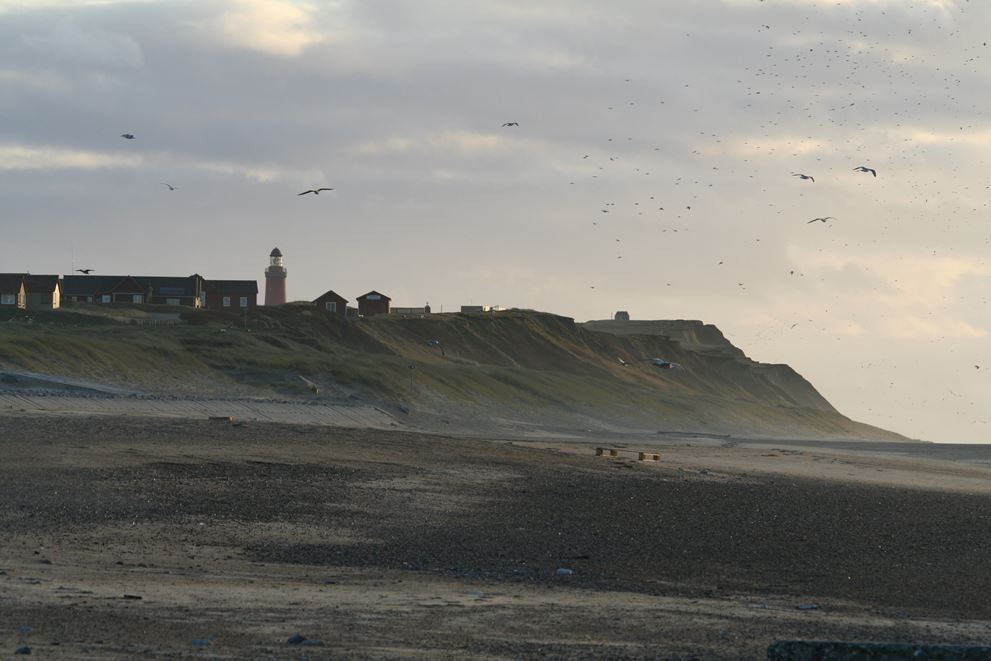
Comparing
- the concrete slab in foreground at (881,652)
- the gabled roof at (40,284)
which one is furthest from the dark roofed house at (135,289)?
the concrete slab in foreground at (881,652)

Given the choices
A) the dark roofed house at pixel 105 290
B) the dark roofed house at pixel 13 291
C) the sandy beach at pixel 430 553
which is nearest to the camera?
the sandy beach at pixel 430 553

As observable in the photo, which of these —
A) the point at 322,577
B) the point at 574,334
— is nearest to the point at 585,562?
the point at 322,577

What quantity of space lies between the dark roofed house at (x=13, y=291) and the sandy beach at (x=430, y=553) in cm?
6497

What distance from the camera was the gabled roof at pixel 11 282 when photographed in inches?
3848

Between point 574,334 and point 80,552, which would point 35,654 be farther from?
A: point 574,334

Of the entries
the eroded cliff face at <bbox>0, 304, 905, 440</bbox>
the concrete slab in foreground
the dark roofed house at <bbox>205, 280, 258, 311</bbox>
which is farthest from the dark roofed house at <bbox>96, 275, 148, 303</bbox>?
the concrete slab in foreground

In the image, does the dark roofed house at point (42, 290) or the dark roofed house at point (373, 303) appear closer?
the dark roofed house at point (42, 290)

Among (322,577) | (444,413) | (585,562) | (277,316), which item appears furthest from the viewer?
(277,316)

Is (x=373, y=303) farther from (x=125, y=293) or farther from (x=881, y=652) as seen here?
(x=881, y=652)

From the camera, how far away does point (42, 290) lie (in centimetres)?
9975

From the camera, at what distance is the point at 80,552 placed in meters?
17.5

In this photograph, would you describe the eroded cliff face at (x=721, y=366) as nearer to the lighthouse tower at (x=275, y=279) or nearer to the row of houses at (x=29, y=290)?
the lighthouse tower at (x=275, y=279)

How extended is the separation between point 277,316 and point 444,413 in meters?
31.7

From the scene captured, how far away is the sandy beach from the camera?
1338cm
